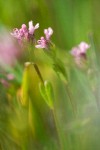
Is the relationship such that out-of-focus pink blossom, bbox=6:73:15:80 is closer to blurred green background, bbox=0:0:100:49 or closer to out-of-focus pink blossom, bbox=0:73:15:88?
out-of-focus pink blossom, bbox=0:73:15:88

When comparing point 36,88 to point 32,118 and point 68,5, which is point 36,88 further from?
point 68,5

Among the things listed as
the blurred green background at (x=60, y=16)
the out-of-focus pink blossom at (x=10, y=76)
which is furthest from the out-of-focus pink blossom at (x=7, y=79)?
the blurred green background at (x=60, y=16)

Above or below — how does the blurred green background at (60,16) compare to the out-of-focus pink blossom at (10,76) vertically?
above

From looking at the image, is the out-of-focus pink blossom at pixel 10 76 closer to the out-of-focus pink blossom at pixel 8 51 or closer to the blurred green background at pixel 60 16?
the out-of-focus pink blossom at pixel 8 51

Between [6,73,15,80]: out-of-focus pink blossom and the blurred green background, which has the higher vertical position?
the blurred green background

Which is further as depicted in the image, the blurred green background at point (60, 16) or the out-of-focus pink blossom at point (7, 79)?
the blurred green background at point (60, 16)

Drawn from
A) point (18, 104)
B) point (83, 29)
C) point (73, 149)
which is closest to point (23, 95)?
point (18, 104)

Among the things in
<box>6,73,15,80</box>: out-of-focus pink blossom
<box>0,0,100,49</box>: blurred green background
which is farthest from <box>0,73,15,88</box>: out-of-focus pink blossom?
<box>0,0,100,49</box>: blurred green background

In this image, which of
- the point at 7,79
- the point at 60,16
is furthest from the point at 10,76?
the point at 60,16
